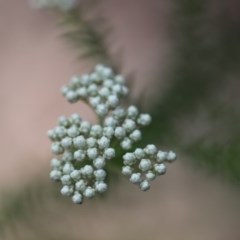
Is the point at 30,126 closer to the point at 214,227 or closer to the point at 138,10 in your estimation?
the point at 138,10

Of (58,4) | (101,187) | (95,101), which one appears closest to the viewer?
(101,187)

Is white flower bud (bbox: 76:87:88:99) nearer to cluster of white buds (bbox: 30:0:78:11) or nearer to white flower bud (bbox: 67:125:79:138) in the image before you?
white flower bud (bbox: 67:125:79:138)

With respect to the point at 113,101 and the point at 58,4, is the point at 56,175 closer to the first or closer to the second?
the point at 113,101

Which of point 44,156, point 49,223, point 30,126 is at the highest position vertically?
point 30,126

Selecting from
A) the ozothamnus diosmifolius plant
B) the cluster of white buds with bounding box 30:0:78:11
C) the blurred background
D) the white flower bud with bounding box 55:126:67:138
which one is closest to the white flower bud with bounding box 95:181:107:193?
the ozothamnus diosmifolius plant

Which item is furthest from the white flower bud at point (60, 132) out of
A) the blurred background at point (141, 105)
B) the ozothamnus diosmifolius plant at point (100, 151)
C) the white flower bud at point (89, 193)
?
the blurred background at point (141, 105)

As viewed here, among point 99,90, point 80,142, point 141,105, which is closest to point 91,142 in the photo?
point 80,142

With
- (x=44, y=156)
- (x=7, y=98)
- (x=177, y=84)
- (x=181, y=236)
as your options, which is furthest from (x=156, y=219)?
(x=7, y=98)
